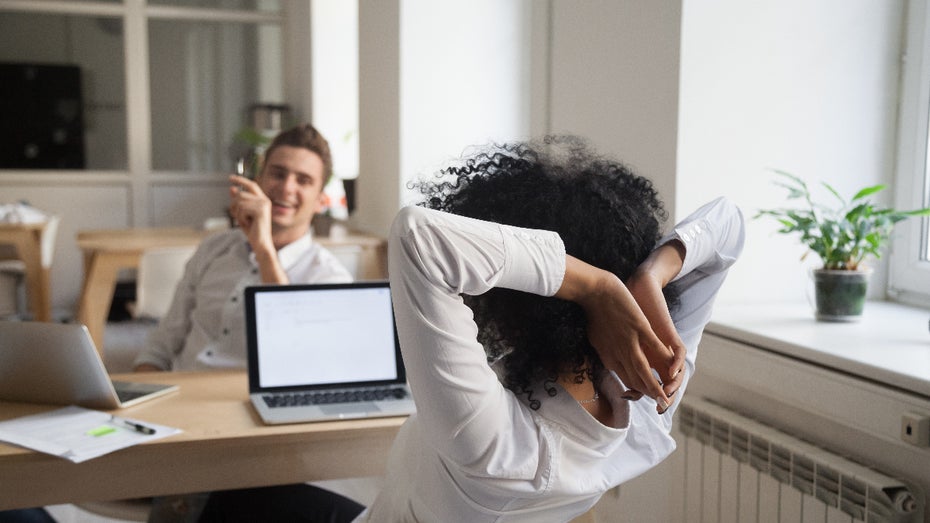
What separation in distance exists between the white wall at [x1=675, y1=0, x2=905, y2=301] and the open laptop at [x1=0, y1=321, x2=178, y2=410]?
1.33 m

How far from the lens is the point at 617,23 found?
7.95 ft

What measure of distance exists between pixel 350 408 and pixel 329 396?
0.28 ft

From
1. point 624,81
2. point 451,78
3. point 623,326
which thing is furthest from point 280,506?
point 451,78

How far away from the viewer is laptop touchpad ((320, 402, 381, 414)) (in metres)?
1.66

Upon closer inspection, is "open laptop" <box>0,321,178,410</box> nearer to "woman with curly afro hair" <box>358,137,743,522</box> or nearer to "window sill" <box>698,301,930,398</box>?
"woman with curly afro hair" <box>358,137,743,522</box>

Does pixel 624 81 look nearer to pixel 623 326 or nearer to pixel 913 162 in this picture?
pixel 913 162

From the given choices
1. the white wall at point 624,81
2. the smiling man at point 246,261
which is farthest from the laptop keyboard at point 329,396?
the white wall at point 624,81

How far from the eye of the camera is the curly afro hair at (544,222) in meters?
0.97

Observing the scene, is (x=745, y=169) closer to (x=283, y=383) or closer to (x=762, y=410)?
(x=762, y=410)

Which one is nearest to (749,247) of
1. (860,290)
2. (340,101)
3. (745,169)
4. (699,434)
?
(745,169)

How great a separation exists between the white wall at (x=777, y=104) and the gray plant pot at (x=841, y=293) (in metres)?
0.27

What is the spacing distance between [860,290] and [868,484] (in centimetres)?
52

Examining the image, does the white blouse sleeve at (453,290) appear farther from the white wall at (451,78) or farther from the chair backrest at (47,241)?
the chair backrest at (47,241)

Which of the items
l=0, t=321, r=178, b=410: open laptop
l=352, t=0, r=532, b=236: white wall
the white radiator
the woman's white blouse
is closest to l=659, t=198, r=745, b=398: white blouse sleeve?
the woman's white blouse
